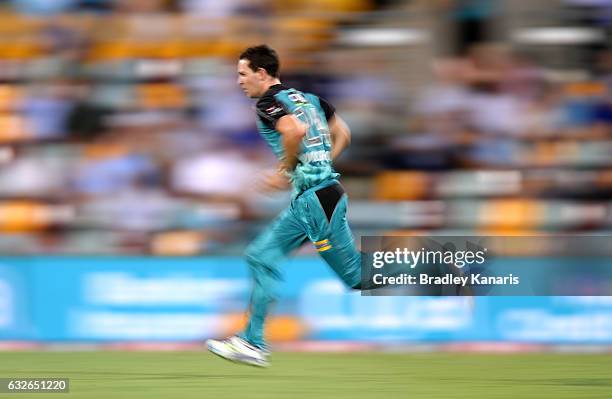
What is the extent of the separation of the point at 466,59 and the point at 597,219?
6.49 ft

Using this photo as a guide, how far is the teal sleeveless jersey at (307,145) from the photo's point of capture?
23.0 ft

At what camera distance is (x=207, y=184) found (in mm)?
10625

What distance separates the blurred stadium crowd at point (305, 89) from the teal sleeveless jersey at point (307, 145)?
3102 millimetres

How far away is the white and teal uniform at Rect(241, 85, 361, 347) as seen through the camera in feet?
23.1

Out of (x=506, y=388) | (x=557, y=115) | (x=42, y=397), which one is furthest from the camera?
(x=557, y=115)

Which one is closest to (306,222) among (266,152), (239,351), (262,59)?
(239,351)

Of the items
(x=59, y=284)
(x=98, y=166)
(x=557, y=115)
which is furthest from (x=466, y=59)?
(x=59, y=284)

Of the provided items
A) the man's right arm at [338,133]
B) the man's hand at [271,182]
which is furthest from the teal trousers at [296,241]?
the man's right arm at [338,133]

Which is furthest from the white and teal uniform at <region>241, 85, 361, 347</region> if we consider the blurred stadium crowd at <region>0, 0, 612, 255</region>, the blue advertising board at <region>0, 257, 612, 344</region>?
the blurred stadium crowd at <region>0, 0, 612, 255</region>

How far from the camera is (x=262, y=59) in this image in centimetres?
702

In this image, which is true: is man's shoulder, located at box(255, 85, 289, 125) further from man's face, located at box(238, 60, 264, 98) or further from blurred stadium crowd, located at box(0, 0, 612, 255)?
blurred stadium crowd, located at box(0, 0, 612, 255)

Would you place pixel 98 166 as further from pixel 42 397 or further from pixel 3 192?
pixel 42 397

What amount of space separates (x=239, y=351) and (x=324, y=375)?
101cm

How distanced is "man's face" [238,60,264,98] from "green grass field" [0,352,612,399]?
1815 mm
